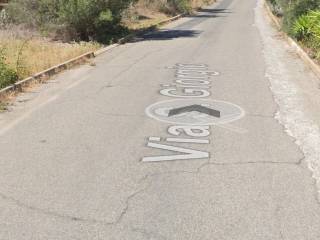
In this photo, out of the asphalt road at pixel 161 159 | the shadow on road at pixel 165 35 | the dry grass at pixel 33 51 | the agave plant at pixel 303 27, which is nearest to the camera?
the asphalt road at pixel 161 159

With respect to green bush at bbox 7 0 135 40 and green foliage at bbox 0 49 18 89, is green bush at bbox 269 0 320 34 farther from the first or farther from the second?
green foliage at bbox 0 49 18 89

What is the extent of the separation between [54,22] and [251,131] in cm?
1240

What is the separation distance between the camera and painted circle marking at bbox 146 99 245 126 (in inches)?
305

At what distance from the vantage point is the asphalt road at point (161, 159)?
441cm

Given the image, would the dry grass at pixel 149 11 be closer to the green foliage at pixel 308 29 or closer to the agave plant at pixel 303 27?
the agave plant at pixel 303 27

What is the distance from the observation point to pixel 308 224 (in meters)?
4.44

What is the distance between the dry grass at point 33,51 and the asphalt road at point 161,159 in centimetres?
88

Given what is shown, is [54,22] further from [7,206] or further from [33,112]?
[7,206]

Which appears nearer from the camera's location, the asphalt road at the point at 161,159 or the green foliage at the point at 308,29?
the asphalt road at the point at 161,159

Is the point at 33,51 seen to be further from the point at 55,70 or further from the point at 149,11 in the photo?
the point at 149,11

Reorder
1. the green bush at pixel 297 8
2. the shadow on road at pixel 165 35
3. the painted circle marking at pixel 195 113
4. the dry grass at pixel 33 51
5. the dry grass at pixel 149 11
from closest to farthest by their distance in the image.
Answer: the painted circle marking at pixel 195 113 < the dry grass at pixel 33 51 < the green bush at pixel 297 8 < the shadow on road at pixel 165 35 < the dry grass at pixel 149 11

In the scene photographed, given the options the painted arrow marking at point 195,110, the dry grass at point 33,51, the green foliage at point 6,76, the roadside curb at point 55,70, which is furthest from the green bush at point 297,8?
the green foliage at point 6,76

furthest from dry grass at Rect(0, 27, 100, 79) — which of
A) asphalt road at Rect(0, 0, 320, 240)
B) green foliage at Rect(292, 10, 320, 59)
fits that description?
green foliage at Rect(292, 10, 320, 59)

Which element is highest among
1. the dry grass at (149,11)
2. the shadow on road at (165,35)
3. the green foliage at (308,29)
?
the green foliage at (308,29)
